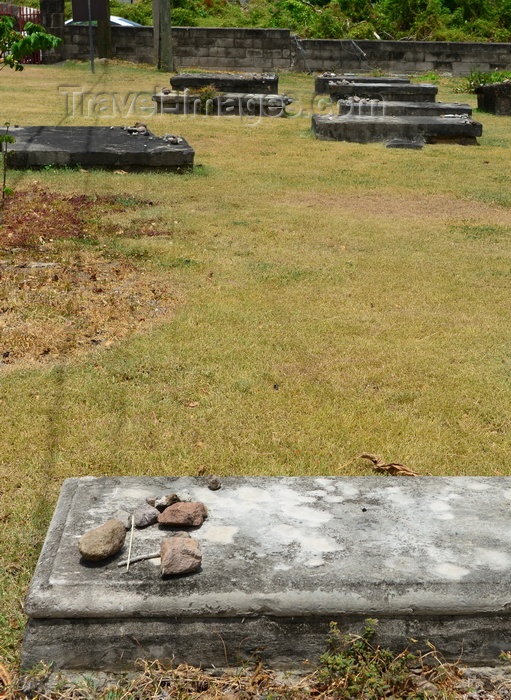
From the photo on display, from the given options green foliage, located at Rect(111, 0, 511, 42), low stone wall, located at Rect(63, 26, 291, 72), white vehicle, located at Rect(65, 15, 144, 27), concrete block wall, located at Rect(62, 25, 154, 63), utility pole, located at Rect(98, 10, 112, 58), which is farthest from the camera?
green foliage, located at Rect(111, 0, 511, 42)

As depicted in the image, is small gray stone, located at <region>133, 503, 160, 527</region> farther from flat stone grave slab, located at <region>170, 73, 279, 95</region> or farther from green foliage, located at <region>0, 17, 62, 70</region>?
flat stone grave slab, located at <region>170, 73, 279, 95</region>

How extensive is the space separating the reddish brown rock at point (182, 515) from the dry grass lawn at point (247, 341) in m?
0.55

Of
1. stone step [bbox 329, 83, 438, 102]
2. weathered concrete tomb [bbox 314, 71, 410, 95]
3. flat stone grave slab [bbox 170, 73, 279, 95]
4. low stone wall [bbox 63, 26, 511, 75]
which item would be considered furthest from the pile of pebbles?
low stone wall [bbox 63, 26, 511, 75]

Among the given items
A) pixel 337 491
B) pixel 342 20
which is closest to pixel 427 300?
pixel 337 491

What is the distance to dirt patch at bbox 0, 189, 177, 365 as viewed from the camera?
4727 millimetres

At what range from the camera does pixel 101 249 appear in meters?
6.61

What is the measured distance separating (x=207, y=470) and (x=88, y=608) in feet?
4.26

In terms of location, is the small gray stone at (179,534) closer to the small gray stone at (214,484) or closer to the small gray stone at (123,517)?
the small gray stone at (123,517)

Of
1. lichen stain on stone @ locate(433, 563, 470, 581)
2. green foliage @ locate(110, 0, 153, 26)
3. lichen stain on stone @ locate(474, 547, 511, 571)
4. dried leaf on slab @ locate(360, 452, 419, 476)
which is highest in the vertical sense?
green foliage @ locate(110, 0, 153, 26)

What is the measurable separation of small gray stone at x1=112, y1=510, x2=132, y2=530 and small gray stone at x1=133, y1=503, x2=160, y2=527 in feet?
0.07

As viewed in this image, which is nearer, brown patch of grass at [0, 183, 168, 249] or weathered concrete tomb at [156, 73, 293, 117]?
brown patch of grass at [0, 183, 168, 249]

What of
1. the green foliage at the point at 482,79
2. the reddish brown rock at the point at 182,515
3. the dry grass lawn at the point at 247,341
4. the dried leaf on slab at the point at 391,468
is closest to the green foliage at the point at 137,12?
the green foliage at the point at 482,79

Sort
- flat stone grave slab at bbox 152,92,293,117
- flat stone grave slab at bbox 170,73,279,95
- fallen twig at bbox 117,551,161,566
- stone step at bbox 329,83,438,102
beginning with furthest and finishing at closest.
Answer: flat stone grave slab at bbox 170,73,279,95
stone step at bbox 329,83,438,102
flat stone grave slab at bbox 152,92,293,117
fallen twig at bbox 117,551,161,566

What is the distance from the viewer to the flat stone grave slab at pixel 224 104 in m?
16.0
